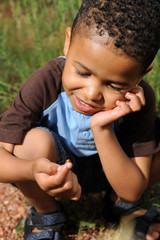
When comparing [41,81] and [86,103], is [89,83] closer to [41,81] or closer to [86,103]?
[86,103]

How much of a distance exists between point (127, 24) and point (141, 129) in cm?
64

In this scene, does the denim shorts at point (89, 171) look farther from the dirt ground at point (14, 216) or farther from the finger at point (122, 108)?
the finger at point (122, 108)

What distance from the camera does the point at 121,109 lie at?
1.46m

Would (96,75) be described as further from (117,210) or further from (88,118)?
(117,210)

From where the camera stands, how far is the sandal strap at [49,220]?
68.5 inches

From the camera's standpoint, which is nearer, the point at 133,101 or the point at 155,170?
the point at 133,101

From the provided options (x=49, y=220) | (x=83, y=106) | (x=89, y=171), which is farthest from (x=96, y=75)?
(x=49, y=220)

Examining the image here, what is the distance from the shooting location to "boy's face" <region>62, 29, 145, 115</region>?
4.29ft

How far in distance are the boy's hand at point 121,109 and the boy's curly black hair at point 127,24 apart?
0.57ft

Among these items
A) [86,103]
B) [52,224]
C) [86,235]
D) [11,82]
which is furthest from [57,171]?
[11,82]

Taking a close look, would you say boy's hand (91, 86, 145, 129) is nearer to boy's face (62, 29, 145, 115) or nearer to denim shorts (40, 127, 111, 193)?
boy's face (62, 29, 145, 115)

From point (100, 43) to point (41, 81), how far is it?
1.45 ft

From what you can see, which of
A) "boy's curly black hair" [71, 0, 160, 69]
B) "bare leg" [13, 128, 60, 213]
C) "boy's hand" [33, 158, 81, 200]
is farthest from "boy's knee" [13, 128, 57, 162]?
"boy's curly black hair" [71, 0, 160, 69]

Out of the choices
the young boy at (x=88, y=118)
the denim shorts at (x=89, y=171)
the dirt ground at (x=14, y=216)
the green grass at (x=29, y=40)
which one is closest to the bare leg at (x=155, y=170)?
the young boy at (x=88, y=118)
